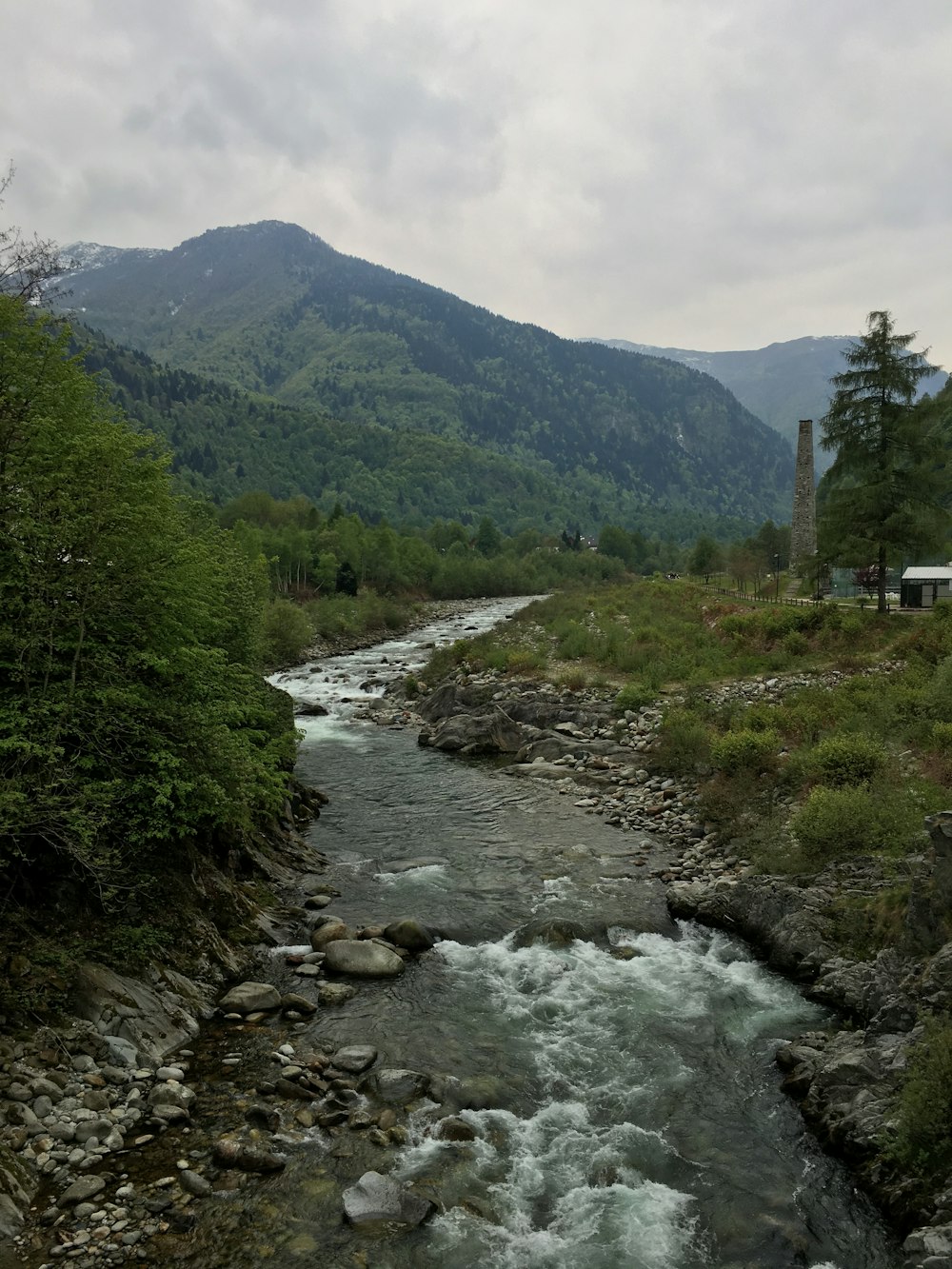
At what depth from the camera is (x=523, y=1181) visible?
10.3 meters

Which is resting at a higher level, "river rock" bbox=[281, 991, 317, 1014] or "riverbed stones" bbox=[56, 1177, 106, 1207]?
"riverbed stones" bbox=[56, 1177, 106, 1207]

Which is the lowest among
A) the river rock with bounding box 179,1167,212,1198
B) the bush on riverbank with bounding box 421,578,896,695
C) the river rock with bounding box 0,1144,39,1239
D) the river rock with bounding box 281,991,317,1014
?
the river rock with bounding box 281,991,317,1014

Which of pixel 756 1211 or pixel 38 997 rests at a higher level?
pixel 38 997

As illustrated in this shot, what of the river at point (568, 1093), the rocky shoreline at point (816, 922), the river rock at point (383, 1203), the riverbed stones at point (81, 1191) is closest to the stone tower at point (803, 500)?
the rocky shoreline at point (816, 922)

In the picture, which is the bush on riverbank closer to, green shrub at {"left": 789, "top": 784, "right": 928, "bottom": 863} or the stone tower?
green shrub at {"left": 789, "top": 784, "right": 928, "bottom": 863}

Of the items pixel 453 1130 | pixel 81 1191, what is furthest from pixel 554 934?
pixel 81 1191

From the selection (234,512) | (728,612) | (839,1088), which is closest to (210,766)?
(839,1088)

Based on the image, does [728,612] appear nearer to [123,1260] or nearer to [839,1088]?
[839,1088]

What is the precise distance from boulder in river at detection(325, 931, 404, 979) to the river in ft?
1.02

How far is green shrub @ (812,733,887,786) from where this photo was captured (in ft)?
68.1

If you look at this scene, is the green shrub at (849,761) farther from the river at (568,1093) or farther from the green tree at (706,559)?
the green tree at (706,559)

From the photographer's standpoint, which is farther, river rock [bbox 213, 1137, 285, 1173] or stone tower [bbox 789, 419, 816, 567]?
stone tower [bbox 789, 419, 816, 567]

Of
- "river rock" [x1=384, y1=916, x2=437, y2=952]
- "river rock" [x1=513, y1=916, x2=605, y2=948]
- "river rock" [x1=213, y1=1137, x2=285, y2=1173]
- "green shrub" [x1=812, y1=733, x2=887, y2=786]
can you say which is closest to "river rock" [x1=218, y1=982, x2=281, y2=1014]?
"river rock" [x1=384, y1=916, x2=437, y2=952]

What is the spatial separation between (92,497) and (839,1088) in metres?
15.1
